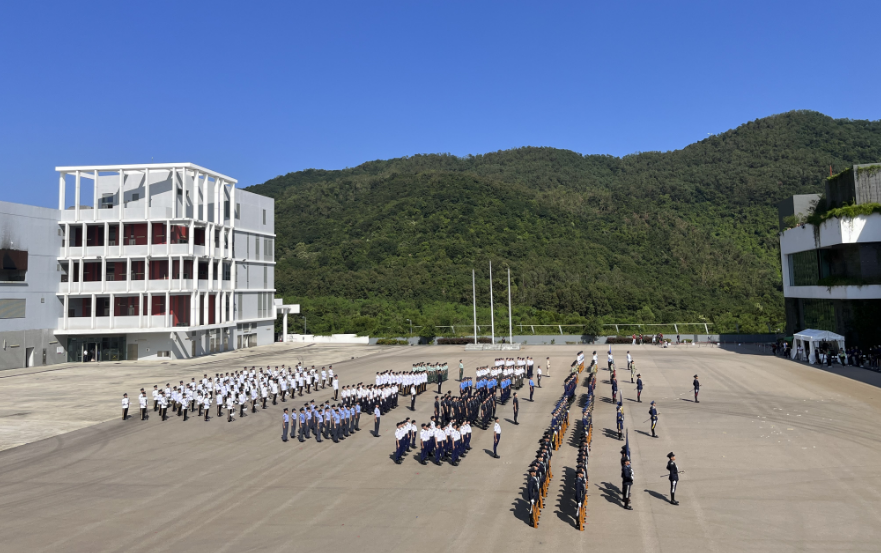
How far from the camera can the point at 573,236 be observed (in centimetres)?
9844

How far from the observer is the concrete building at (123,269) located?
42781 mm

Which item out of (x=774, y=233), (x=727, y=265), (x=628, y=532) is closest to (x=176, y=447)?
(x=628, y=532)

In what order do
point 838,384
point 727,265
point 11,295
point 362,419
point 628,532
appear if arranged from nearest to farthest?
point 628,532
point 362,419
point 838,384
point 11,295
point 727,265

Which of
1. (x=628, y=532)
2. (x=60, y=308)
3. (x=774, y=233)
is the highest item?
(x=774, y=233)

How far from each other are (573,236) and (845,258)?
5945 centimetres

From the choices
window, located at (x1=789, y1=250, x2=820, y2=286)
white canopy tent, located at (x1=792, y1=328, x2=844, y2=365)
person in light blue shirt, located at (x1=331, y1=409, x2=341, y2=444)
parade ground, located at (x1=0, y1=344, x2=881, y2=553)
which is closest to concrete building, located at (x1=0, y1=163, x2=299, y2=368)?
parade ground, located at (x1=0, y1=344, x2=881, y2=553)

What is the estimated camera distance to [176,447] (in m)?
18.3

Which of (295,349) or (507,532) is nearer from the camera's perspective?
(507,532)

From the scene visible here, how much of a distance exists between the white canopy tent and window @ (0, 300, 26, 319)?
5381cm

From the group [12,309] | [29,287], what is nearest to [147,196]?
[29,287]

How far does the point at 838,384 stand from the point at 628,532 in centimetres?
2323

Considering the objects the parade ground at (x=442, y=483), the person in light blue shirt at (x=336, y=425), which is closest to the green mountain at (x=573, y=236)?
the parade ground at (x=442, y=483)

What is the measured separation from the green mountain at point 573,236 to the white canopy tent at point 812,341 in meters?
16.9

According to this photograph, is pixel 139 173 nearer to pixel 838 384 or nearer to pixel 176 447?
pixel 176 447
